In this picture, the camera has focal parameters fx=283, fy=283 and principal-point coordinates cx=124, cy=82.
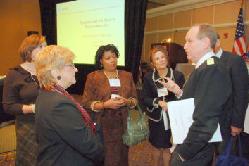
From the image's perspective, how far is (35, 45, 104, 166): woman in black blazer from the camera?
1.40m

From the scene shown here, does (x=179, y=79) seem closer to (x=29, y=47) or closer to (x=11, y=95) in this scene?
(x=29, y=47)

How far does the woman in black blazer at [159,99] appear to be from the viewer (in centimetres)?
271

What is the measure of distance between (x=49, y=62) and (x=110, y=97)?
1251 millimetres

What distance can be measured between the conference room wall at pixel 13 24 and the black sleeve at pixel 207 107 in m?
6.30

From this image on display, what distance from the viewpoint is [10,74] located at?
2199mm

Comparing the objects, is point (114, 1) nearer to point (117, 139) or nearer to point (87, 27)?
point (87, 27)

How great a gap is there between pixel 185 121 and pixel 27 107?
1186 mm

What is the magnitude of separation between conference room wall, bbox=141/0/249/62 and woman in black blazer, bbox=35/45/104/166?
472 centimetres

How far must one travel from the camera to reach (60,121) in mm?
1391

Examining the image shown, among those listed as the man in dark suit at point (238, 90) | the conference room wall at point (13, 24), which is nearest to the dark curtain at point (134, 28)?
the man in dark suit at point (238, 90)

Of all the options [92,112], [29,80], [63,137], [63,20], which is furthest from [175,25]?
[63,137]

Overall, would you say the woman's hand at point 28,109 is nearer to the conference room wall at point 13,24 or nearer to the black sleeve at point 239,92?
the black sleeve at point 239,92

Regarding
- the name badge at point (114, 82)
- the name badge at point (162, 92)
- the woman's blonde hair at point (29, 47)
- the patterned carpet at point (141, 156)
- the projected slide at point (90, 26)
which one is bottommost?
the patterned carpet at point (141, 156)

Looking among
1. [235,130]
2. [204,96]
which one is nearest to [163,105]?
[235,130]
